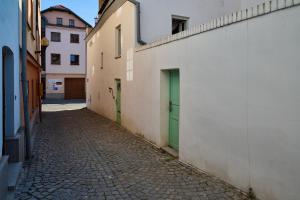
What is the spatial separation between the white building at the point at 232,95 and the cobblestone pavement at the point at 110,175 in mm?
414

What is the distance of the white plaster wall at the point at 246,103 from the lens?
12.2 feet

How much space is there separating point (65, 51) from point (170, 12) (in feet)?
85.2

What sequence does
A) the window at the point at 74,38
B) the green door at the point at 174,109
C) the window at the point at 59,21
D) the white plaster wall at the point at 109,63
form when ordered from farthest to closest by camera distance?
the window at the point at 59,21
the window at the point at 74,38
the white plaster wall at the point at 109,63
the green door at the point at 174,109

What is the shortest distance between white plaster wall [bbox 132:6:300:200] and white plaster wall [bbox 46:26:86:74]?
29127mm

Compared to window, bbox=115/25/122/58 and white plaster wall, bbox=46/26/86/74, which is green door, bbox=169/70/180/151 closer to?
window, bbox=115/25/122/58

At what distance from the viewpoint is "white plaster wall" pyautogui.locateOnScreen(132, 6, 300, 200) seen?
147 inches

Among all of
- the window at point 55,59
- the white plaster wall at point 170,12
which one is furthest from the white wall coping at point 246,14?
the window at point 55,59

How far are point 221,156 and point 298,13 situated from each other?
265 centimetres

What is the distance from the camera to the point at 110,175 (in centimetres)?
558

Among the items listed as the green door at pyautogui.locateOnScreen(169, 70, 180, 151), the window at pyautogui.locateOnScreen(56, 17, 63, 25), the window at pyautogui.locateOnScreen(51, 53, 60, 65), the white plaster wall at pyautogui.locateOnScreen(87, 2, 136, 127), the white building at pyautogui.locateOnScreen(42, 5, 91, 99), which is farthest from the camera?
the window at pyautogui.locateOnScreen(56, 17, 63, 25)

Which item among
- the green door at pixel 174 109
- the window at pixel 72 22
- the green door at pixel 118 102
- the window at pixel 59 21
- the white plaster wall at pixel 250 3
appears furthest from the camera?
the window at pixel 72 22

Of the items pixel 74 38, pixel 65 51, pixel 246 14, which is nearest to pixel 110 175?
pixel 246 14

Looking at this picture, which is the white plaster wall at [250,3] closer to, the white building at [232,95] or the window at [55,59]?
the white building at [232,95]

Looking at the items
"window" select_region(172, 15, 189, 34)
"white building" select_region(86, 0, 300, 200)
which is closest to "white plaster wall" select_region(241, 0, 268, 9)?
"white building" select_region(86, 0, 300, 200)
